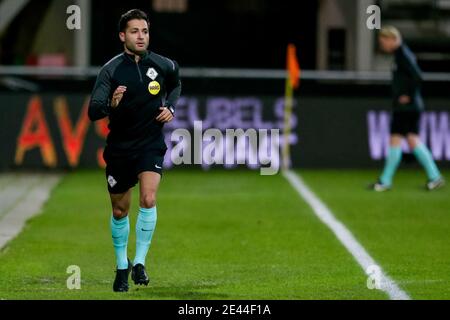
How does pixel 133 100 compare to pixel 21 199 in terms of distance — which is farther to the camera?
pixel 21 199

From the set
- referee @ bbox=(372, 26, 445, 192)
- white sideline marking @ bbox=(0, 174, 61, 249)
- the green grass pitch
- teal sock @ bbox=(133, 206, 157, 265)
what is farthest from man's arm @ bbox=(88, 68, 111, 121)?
referee @ bbox=(372, 26, 445, 192)

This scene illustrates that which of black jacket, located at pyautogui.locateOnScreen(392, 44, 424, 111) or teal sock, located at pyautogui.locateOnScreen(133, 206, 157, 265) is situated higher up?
teal sock, located at pyautogui.locateOnScreen(133, 206, 157, 265)

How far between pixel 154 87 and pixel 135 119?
0.27 meters

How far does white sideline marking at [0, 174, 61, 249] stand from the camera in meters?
14.0

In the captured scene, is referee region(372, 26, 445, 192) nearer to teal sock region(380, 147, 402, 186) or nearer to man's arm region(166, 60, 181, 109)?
teal sock region(380, 147, 402, 186)

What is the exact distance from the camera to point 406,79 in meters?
17.6

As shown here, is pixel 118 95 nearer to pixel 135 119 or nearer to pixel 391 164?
pixel 135 119

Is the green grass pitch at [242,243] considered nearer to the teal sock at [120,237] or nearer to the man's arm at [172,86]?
the teal sock at [120,237]

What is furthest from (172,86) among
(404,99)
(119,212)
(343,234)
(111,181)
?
(404,99)

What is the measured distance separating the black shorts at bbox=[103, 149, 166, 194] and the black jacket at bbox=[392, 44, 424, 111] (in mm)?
7786

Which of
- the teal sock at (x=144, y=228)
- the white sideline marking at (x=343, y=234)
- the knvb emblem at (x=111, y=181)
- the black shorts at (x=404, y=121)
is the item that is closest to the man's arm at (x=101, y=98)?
the knvb emblem at (x=111, y=181)

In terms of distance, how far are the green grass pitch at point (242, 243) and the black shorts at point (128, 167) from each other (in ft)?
2.47

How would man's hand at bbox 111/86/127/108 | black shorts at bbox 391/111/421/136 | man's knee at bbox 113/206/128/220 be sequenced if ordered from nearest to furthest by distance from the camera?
man's hand at bbox 111/86/127/108, man's knee at bbox 113/206/128/220, black shorts at bbox 391/111/421/136

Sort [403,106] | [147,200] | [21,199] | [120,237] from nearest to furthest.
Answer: [147,200], [120,237], [21,199], [403,106]
